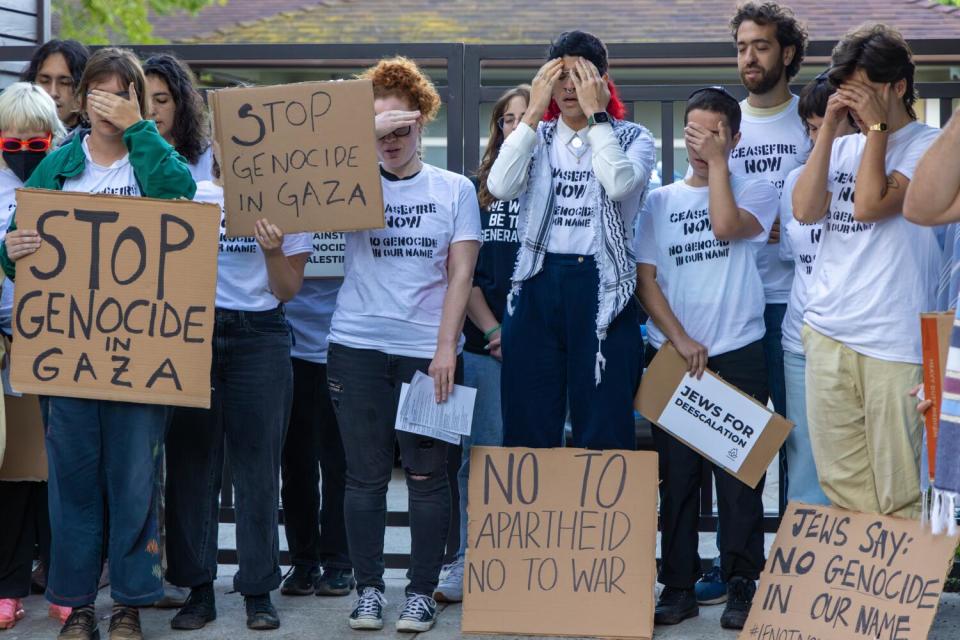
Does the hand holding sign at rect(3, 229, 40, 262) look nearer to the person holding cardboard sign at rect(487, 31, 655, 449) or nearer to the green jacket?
the green jacket

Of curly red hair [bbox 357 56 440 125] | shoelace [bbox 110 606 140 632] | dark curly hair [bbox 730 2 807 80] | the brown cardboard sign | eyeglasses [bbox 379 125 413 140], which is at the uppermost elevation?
dark curly hair [bbox 730 2 807 80]

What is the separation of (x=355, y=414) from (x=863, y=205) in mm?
1934

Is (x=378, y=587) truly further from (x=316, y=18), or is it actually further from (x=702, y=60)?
(x=316, y=18)

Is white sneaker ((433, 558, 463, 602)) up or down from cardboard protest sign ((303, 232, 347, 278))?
down

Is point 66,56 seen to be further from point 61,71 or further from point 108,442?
point 108,442

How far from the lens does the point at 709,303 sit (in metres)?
5.12

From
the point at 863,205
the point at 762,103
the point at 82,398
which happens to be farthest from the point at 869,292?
the point at 82,398

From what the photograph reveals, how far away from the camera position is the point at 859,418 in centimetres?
472

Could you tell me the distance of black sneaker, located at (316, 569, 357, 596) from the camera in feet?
18.7

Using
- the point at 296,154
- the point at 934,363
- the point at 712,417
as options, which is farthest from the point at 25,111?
the point at 934,363

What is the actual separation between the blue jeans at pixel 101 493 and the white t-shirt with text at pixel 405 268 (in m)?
0.80

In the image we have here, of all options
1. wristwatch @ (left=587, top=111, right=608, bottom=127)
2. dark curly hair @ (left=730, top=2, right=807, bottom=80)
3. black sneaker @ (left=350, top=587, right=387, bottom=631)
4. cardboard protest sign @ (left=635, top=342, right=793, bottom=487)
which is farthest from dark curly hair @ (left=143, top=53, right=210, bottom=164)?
dark curly hair @ (left=730, top=2, right=807, bottom=80)

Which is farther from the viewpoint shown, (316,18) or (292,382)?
(316,18)

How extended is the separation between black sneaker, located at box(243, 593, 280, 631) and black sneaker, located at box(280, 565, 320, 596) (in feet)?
1.37
